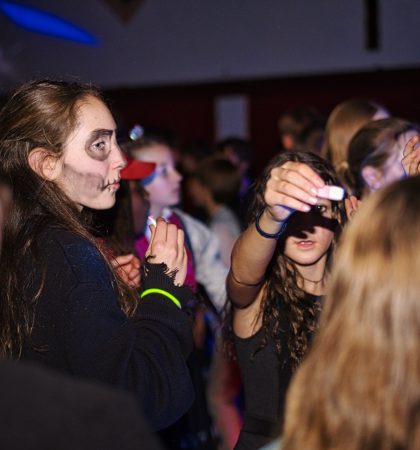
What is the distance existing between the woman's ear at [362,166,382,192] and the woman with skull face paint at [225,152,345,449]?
714mm

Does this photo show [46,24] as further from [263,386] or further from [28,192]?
[263,386]

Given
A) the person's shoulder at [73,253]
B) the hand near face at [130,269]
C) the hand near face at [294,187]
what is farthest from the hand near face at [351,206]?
the person's shoulder at [73,253]

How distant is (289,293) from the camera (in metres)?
2.14

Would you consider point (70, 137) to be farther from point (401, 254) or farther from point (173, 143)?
point (173, 143)

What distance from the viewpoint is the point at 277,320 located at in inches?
82.7

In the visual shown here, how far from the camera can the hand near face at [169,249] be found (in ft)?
5.88

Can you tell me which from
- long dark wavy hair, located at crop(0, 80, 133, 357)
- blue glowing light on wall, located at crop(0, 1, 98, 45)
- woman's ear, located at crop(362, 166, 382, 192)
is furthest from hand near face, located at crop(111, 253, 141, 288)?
blue glowing light on wall, located at crop(0, 1, 98, 45)

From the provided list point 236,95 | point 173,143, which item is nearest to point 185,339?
point 173,143

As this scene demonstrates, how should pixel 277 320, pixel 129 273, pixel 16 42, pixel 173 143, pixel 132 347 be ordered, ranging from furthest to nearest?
pixel 16 42, pixel 173 143, pixel 129 273, pixel 277 320, pixel 132 347

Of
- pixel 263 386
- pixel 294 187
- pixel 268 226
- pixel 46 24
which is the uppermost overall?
pixel 46 24

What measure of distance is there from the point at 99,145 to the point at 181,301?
47 cm

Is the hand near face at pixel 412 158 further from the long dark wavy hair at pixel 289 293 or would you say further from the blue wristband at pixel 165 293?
the blue wristband at pixel 165 293

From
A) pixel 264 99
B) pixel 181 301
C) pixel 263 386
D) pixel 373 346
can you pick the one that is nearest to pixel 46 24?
pixel 264 99

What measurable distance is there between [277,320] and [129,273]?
1.55ft
